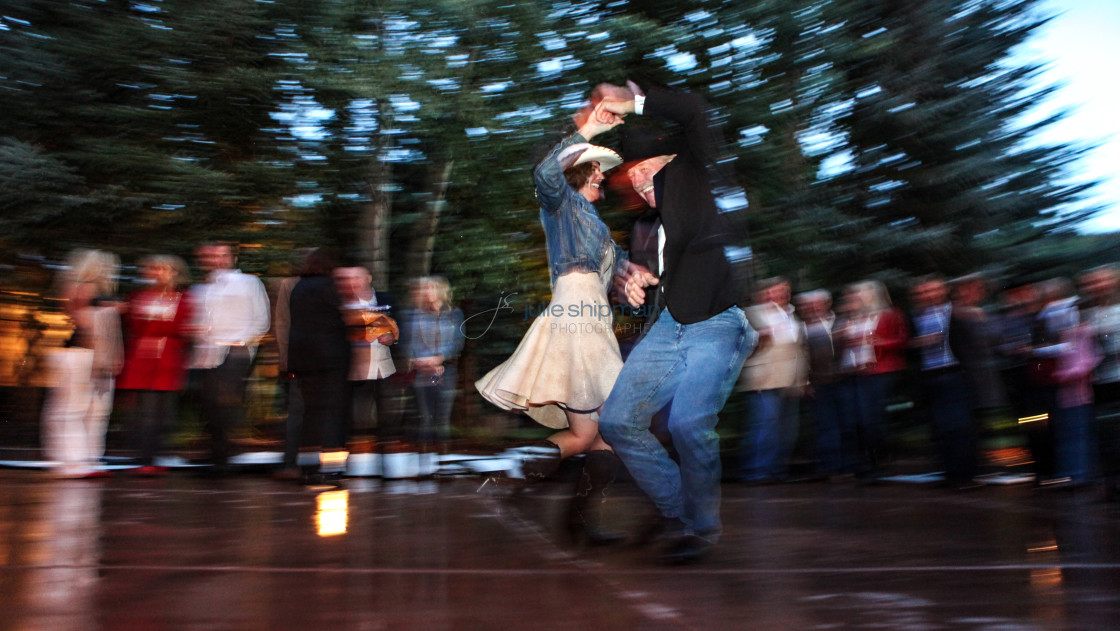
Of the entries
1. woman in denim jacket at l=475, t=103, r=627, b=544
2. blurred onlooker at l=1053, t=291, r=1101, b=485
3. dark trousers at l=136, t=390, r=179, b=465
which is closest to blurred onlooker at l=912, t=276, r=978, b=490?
blurred onlooker at l=1053, t=291, r=1101, b=485

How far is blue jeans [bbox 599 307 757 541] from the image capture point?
435 centimetres

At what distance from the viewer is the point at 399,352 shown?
9062 millimetres

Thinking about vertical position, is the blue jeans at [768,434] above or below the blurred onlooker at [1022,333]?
below

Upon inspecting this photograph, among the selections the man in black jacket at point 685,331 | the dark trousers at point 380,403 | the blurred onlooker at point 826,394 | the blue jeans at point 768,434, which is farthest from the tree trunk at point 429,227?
the man in black jacket at point 685,331

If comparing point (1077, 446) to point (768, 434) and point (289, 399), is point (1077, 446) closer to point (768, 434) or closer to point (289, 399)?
point (768, 434)

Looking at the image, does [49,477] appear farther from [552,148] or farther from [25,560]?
[552,148]

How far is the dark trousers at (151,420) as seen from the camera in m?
8.62

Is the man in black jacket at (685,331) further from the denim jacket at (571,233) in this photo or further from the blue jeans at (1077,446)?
the blue jeans at (1077,446)

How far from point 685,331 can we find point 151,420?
19.0ft

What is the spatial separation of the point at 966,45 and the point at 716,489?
10996 millimetres

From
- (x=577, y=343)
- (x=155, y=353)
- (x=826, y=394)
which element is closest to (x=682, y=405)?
(x=577, y=343)

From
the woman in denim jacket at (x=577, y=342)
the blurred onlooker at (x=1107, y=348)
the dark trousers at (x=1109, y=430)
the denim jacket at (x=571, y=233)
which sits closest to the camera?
the denim jacket at (x=571, y=233)

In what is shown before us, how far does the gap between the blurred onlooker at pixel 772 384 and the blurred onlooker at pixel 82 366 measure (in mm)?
5249

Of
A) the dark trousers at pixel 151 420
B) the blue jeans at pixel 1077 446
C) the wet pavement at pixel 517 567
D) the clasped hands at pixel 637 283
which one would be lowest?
the wet pavement at pixel 517 567
